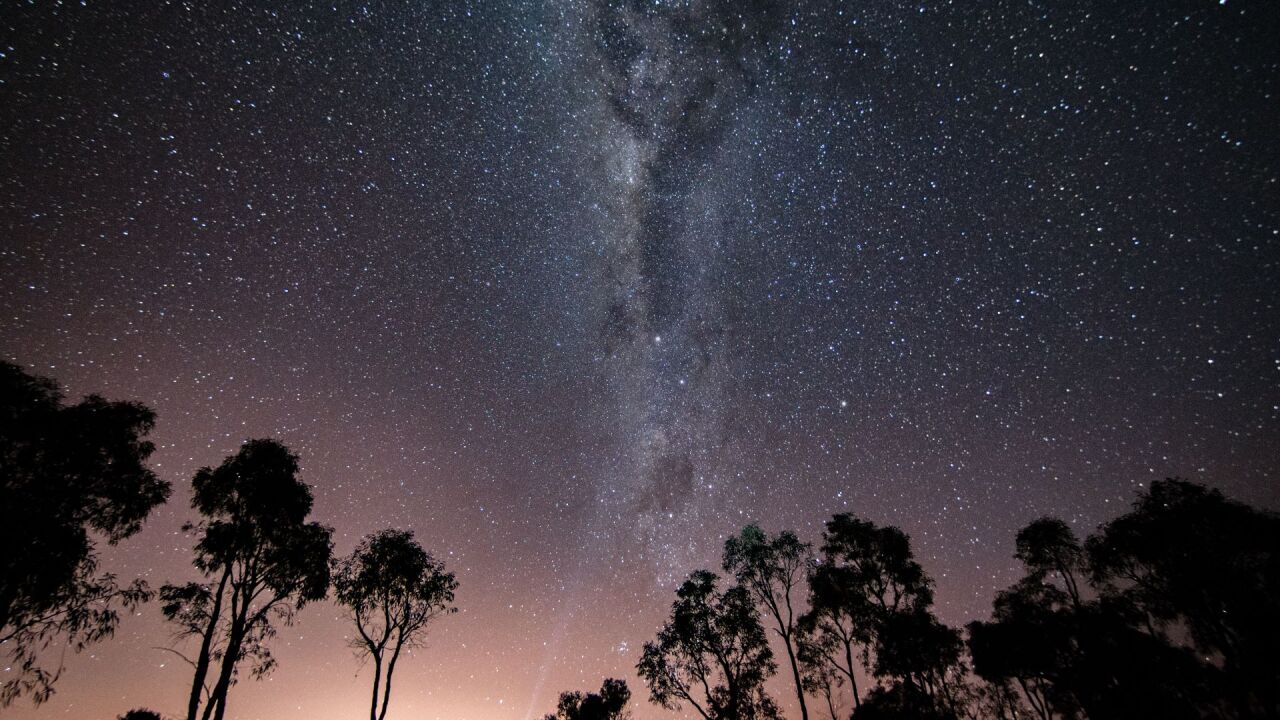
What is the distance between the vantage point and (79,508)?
1748cm

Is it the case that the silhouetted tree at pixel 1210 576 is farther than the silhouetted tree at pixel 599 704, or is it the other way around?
the silhouetted tree at pixel 599 704

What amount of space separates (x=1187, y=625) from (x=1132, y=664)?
11.0 ft

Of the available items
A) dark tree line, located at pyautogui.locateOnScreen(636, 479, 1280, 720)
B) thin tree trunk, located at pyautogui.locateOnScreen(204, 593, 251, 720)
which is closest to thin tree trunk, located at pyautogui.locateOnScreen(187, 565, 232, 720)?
thin tree trunk, located at pyautogui.locateOnScreen(204, 593, 251, 720)

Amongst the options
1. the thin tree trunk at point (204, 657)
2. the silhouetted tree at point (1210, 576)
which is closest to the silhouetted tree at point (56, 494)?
the thin tree trunk at point (204, 657)

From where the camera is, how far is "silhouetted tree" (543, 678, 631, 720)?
44031mm

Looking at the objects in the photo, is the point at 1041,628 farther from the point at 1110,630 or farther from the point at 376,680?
the point at 376,680

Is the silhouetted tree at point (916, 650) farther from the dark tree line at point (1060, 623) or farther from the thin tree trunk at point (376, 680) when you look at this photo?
the thin tree trunk at point (376, 680)

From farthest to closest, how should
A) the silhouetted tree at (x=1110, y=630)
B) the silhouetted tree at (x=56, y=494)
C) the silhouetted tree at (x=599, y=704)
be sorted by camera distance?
the silhouetted tree at (x=599, y=704), the silhouetted tree at (x=1110, y=630), the silhouetted tree at (x=56, y=494)

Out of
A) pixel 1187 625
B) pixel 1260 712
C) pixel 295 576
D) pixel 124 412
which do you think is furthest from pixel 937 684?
pixel 124 412

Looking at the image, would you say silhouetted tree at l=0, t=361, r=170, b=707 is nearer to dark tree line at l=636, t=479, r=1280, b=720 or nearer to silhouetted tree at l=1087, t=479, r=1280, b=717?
dark tree line at l=636, t=479, r=1280, b=720

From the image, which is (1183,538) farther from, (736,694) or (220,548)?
(220,548)

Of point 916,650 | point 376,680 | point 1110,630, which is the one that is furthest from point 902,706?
point 376,680

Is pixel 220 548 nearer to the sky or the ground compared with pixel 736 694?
nearer to the sky

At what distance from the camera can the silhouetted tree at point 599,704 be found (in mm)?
44031
